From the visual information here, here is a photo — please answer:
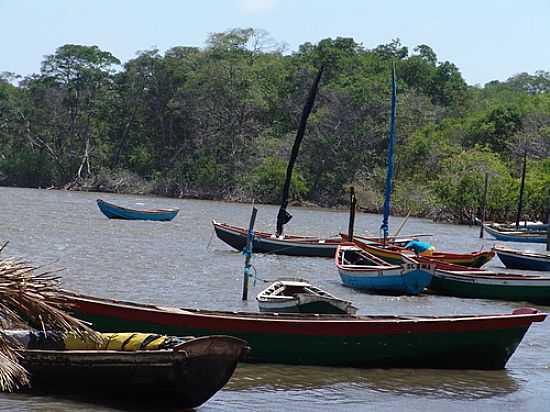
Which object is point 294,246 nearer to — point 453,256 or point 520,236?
point 453,256

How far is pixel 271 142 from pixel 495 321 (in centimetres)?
7063

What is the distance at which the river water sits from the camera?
14.4 meters

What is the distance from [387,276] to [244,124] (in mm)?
64450

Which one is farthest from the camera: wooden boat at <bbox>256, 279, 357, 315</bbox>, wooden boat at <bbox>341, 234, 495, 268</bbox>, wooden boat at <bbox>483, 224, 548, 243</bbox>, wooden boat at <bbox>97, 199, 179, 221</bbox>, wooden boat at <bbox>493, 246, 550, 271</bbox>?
wooden boat at <bbox>97, 199, 179, 221</bbox>

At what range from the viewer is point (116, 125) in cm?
9425

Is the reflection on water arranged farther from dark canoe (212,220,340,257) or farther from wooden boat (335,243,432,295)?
dark canoe (212,220,340,257)

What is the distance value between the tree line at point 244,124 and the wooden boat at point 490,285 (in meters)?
48.1

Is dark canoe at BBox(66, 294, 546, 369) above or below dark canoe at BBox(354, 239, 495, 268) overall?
below

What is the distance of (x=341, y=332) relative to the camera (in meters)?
15.5

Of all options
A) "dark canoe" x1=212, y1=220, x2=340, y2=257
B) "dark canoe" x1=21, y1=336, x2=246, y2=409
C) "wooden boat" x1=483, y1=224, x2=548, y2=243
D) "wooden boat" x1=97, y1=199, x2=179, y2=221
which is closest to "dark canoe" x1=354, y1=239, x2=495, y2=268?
"dark canoe" x1=212, y1=220, x2=340, y2=257

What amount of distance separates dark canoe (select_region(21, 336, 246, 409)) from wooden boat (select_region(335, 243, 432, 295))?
12.8 metres

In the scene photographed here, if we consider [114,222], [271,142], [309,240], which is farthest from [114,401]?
[271,142]

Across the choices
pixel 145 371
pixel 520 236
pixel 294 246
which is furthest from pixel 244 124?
pixel 145 371

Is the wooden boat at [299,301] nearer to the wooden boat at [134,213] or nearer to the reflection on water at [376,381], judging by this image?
the reflection on water at [376,381]
